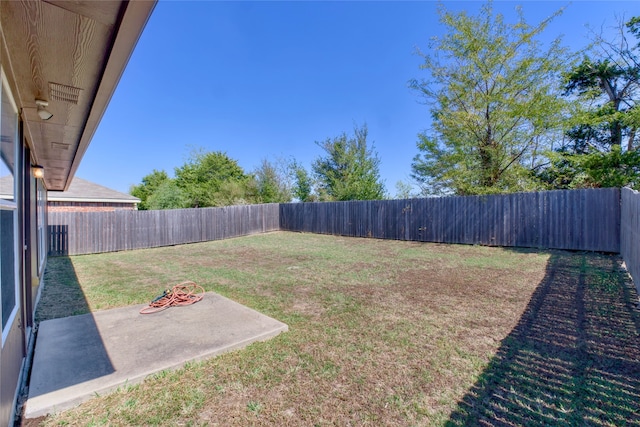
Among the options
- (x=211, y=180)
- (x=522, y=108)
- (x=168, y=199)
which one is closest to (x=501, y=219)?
(x=522, y=108)

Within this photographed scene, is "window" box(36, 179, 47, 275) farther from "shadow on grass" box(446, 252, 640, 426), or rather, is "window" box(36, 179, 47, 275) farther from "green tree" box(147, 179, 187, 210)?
"green tree" box(147, 179, 187, 210)

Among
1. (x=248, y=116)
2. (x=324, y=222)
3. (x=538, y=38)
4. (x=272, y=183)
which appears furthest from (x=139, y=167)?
(x=538, y=38)

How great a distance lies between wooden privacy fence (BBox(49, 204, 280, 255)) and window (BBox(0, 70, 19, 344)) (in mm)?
9345

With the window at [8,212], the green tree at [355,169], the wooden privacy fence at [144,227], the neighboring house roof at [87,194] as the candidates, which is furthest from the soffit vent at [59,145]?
the green tree at [355,169]

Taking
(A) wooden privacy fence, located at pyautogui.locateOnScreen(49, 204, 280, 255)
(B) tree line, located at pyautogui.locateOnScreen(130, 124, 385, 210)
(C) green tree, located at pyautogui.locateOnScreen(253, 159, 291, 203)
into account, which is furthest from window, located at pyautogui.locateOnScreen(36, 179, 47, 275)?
(C) green tree, located at pyautogui.locateOnScreen(253, 159, 291, 203)

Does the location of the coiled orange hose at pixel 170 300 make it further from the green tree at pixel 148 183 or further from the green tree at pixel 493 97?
the green tree at pixel 148 183

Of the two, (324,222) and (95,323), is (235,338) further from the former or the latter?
(324,222)

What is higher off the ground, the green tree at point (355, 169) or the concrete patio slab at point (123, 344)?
the green tree at point (355, 169)

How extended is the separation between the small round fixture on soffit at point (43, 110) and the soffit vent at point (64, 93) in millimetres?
117

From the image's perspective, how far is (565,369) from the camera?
2.29 metres

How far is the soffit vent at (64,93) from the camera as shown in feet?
7.06

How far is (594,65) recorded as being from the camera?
38.6ft

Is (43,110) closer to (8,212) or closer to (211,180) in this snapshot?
(8,212)

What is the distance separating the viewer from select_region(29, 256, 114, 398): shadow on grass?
2.14 metres
